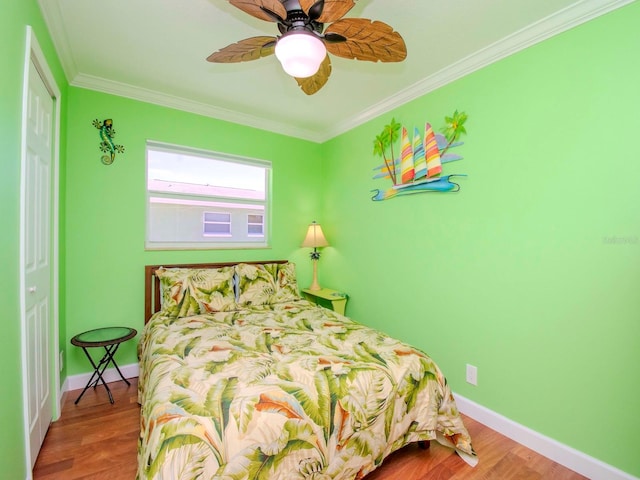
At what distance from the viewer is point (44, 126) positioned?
6.12 ft

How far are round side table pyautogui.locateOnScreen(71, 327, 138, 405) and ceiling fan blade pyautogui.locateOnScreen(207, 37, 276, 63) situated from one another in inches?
79.3

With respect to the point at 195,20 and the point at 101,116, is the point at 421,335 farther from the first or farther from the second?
the point at 101,116

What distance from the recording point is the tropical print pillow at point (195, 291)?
2.50 metres

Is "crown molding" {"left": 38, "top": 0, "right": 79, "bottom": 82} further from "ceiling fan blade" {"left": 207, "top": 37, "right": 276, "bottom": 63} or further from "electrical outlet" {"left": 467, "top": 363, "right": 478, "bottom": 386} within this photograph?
"electrical outlet" {"left": 467, "top": 363, "right": 478, "bottom": 386}

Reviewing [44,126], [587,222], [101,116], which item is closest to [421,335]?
[587,222]

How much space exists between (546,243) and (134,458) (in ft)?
8.80

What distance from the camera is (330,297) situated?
10.4 ft

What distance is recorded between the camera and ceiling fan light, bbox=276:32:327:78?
4.26ft

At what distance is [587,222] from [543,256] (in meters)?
0.28

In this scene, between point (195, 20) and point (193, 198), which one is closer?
point (195, 20)

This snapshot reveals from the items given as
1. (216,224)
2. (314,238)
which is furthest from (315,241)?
(216,224)

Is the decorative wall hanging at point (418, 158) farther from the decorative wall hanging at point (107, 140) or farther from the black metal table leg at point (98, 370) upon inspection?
the black metal table leg at point (98, 370)

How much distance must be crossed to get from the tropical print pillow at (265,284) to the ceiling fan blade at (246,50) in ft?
5.92

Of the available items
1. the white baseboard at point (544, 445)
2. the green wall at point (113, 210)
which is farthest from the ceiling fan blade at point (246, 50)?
the white baseboard at point (544, 445)
